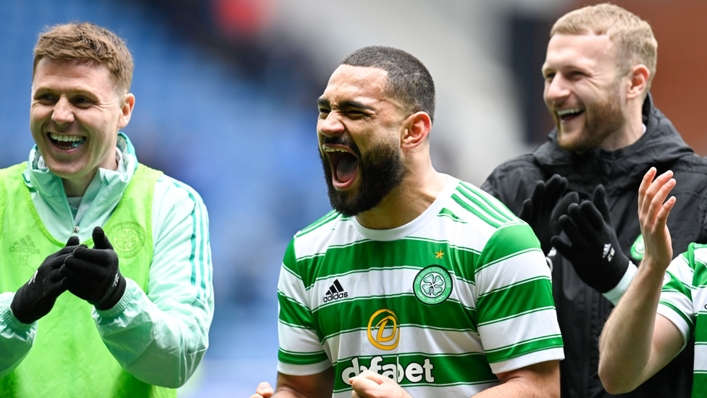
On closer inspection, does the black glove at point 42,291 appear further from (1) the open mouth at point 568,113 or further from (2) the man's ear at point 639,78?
(2) the man's ear at point 639,78

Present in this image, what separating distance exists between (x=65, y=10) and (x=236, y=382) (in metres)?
2.21

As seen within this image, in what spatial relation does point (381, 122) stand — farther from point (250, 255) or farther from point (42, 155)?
point (250, 255)

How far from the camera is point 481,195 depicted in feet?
8.72

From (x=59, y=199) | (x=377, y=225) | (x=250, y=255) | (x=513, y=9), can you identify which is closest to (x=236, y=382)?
(x=250, y=255)

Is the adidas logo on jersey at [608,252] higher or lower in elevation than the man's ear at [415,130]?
lower

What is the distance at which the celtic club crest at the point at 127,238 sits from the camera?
2908 mm

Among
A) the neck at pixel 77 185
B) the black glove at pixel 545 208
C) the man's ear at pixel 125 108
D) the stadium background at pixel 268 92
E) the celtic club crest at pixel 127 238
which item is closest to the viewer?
the celtic club crest at pixel 127 238

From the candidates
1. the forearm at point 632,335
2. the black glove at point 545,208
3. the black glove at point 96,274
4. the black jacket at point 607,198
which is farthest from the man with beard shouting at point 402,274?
the black jacket at point 607,198

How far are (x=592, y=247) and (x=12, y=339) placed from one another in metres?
1.79

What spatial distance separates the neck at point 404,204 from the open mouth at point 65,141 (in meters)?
0.98

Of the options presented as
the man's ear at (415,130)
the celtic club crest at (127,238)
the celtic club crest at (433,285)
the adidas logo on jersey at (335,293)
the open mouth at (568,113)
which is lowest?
the adidas logo on jersey at (335,293)

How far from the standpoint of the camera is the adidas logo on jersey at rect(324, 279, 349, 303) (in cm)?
260

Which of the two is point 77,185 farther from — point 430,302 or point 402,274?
point 430,302

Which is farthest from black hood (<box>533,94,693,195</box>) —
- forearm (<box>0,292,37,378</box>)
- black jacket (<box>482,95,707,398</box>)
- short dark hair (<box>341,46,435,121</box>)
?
forearm (<box>0,292,37,378</box>)
